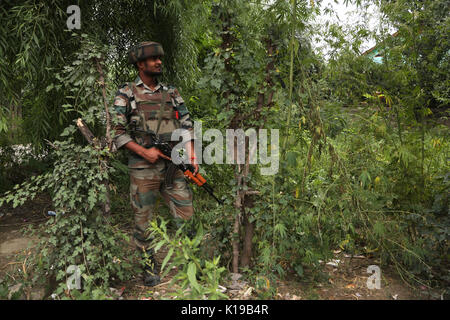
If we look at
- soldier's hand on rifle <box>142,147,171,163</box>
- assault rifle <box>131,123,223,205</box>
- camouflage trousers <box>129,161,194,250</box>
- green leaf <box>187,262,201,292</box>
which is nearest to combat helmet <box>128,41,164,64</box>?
assault rifle <box>131,123,223,205</box>

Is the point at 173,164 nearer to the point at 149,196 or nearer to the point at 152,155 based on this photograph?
the point at 152,155

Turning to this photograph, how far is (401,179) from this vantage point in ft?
10.7

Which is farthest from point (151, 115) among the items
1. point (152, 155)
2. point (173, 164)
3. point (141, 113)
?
point (173, 164)

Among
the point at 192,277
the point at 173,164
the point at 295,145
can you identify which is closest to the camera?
the point at 192,277

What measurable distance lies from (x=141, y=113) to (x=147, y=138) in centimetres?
22

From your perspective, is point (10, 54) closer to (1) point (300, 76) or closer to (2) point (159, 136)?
(2) point (159, 136)

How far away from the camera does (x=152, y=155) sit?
2973 mm

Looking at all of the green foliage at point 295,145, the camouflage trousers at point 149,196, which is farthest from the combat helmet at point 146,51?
the camouflage trousers at point 149,196

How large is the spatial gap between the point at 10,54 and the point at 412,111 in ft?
13.2

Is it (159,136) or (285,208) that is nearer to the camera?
(285,208)

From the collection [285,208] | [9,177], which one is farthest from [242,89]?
[9,177]

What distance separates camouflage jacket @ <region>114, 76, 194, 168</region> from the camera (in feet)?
9.72

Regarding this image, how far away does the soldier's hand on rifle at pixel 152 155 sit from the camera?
2.96 metres

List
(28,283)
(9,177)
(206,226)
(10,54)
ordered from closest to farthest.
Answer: (28,283) < (206,226) < (10,54) < (9,177)
